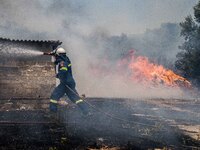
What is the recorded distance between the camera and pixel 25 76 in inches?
558

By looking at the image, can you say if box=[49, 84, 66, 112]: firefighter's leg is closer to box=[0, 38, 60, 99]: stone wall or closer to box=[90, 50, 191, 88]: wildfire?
box=[0, 38, 60, 99]: stone wall

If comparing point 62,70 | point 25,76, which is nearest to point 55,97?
point 62,70

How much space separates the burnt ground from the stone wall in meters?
2.11

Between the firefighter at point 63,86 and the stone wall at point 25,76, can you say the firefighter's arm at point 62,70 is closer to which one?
the firefighter at point 63,86

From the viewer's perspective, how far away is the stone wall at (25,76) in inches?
546

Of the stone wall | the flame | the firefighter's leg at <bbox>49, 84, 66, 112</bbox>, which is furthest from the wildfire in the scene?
the firefighter's leg at <bbox>49, 84, 66, 112</bbox>

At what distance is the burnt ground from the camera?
6688 mm

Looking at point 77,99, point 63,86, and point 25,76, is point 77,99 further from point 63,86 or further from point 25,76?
point 25,76

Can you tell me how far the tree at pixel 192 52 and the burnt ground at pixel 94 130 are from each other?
1634 centimetres

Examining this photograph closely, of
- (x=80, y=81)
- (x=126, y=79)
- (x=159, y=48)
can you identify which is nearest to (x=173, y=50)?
(x=159, y=48)

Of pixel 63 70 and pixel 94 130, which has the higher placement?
pixel 63 70

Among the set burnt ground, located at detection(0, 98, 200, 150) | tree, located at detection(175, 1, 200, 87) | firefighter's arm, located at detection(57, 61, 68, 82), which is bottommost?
burnt ground, located at detection(0, 98, 200, 150)

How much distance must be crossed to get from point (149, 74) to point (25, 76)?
1449 centimetres

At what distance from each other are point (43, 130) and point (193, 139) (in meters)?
4.19
